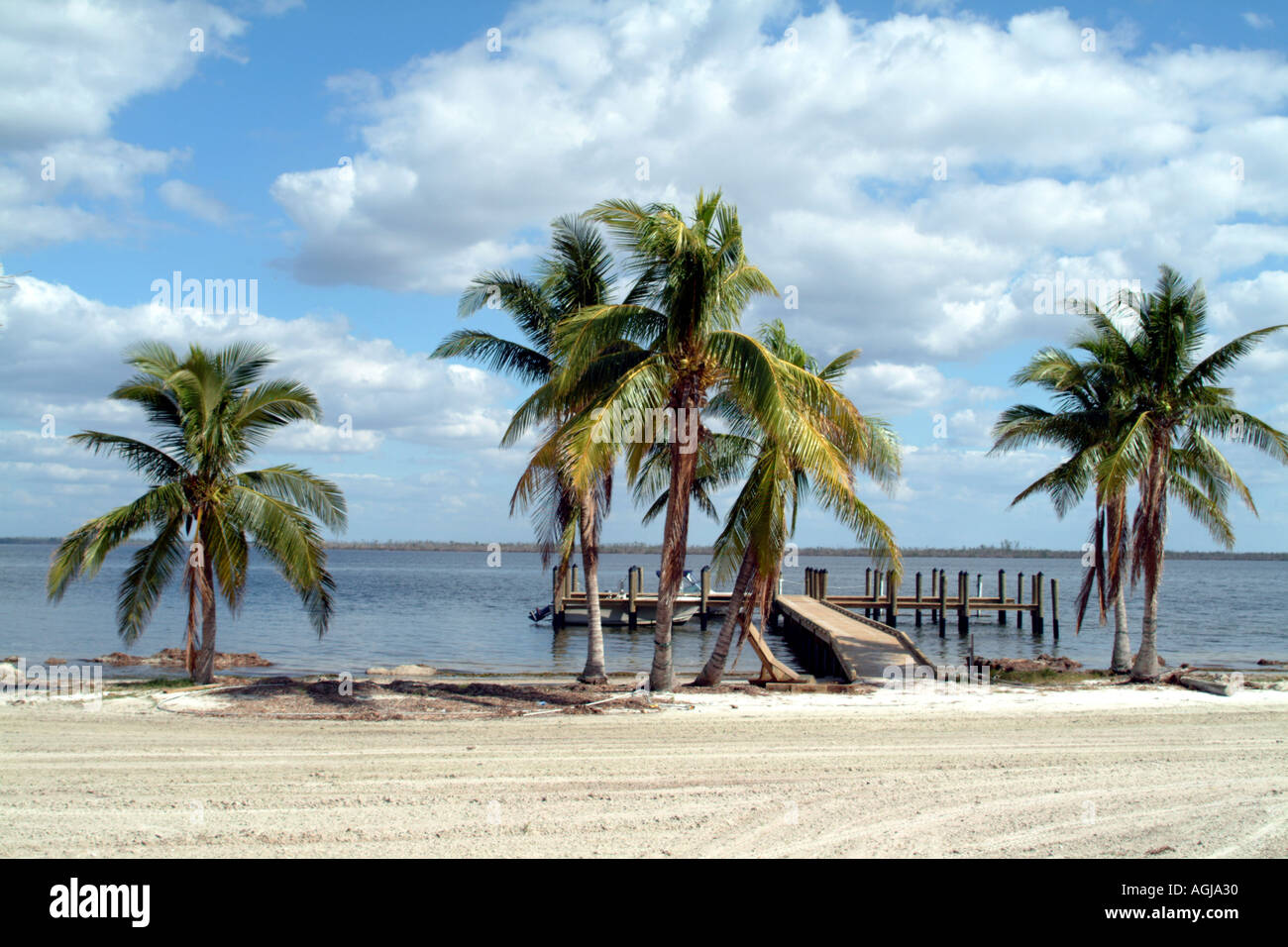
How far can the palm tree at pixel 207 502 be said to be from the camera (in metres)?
14.6

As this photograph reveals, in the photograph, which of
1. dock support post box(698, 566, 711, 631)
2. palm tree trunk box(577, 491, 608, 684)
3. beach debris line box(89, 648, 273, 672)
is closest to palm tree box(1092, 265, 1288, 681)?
palm tree trunk box(577, 491, 608, 684)

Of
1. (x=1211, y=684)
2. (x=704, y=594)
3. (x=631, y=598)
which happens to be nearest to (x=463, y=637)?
(x=631, y=598)

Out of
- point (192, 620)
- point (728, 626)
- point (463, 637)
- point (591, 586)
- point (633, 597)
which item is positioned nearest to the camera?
point (192, 620)

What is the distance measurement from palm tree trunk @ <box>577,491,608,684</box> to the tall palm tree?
159cm

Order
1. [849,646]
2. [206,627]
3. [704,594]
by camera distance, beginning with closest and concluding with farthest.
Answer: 1. [206,627]
2. [849,646]
3. [704,594]

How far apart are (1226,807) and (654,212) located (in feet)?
32.8

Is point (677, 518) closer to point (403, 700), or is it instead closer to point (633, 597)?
point (403, 700)

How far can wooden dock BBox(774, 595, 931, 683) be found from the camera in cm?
1923

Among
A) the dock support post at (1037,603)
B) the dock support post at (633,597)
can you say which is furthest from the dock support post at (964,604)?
the dock support post at (633,597)

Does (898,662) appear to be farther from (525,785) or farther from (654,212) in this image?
(525,785)

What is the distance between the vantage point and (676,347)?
1346cm

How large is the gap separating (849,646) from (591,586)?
8153 mm

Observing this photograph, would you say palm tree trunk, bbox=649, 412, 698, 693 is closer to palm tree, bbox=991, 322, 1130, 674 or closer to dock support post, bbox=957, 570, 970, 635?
palm tree, bbox=991, 322, 1130, 674

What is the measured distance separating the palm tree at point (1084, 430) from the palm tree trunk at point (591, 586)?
30.0 feet
